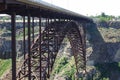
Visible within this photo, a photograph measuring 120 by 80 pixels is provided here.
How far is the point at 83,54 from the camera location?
8675cm

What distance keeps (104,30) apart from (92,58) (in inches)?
1116

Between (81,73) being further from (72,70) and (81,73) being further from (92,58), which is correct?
(92,58)

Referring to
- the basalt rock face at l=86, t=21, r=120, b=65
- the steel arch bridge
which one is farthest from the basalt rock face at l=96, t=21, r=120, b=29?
the steel arch bridge

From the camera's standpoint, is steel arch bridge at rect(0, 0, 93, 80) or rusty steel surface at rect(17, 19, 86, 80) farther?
rusty steel surface at rect(17, 19, 86, 80)

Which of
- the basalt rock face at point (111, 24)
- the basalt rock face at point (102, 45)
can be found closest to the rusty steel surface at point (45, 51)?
the basalt rock face at point (102, 45)

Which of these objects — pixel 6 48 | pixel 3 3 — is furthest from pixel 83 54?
pixel 3 3

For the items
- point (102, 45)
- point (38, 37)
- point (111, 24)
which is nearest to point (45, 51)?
point (38, 37)

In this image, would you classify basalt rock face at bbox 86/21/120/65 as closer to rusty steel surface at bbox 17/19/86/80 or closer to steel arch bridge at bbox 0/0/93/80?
rusty steel surface at bbox 17/19/86/80

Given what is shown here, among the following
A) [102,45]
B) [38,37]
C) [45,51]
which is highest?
[38,37]

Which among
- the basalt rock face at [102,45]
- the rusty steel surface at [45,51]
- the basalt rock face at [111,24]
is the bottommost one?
the basalt rock face at [102,45]

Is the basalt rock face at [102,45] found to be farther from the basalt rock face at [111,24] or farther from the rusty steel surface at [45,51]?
Answer: the rusty steel surface at [45,51]

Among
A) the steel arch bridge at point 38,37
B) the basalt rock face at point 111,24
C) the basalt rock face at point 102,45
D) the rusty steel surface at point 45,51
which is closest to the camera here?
the steel arch bridge at point 38,37

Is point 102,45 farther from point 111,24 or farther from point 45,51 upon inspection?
point 45,51

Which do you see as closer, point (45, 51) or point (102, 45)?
point (45, 51)
